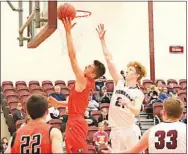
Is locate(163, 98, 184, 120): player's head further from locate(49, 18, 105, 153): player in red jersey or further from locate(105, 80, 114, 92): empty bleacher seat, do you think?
locate(105, 80, 114, 92): empty bleacher seat

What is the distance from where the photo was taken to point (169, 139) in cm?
360

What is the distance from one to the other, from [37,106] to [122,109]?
215 cm

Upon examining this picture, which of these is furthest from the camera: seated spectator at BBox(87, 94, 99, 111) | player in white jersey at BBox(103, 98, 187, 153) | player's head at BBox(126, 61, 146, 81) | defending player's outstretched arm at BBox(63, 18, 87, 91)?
seated spectator at BBox(87, 94, 99, 111)

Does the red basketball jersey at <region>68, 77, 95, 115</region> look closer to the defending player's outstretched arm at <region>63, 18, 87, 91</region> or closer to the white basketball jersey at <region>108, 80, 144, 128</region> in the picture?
the defending player's outstretched arm at <region>63, 18, 87, 91</region>

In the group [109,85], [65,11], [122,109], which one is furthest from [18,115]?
[65,11]

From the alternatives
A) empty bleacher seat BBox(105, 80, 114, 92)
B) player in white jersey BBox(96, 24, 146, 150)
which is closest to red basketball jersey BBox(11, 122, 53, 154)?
player in white jersey BBox(96, 24, 146, 150)

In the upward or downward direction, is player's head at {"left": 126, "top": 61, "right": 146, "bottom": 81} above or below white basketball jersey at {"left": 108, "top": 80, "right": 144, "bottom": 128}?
above

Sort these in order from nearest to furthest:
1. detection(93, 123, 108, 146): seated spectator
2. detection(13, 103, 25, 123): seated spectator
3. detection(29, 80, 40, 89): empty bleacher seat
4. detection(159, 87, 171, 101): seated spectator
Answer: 1. detection(93, 123, 108, 146): seated spectator
2. detection(13, 103, 25, 123): seated spectator
3. detection(159, 87, 171, 101): seated spectator
4. detection(29, 80, 40, 89): empty bleacher seat

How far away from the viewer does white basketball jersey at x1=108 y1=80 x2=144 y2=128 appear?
5527mm

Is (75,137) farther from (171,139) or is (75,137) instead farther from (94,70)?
(171,139)

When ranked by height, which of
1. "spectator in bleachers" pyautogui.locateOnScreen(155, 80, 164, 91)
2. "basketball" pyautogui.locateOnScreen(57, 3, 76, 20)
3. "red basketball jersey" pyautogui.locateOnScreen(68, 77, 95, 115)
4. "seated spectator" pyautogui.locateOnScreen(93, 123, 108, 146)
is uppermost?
"basketball" pyautogui.locateOnScreen(57, 3, 76, 20)

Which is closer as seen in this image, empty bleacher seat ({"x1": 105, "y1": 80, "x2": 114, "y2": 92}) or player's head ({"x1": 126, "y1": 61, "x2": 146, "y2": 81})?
player's head ({"x1": 126, "y1": 61, "x2": 146, "y2": 81})

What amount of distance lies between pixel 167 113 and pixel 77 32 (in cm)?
962

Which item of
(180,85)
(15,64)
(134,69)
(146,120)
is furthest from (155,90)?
(134,69)
